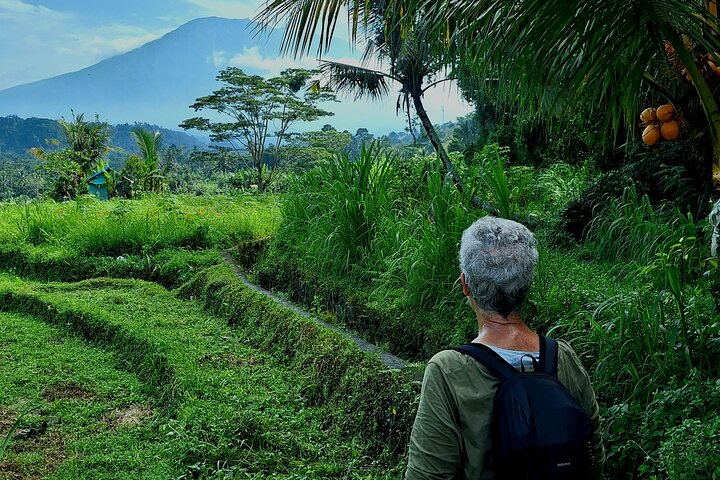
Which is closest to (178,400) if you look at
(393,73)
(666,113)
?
(666,113)

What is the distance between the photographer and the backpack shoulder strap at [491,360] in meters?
1.48

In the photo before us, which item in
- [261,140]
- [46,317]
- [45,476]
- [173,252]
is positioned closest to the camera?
[45,476]

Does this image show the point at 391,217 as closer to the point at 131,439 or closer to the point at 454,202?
the point at 454,202

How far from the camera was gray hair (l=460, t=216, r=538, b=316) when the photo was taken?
1.60 meters

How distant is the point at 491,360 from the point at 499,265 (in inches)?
9.5

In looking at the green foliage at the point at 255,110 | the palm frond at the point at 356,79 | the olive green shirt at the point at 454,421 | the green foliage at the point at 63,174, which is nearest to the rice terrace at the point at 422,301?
the olive green shirt at the point at 454,421

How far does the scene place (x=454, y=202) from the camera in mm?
4457

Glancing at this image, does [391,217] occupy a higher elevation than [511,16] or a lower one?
lower

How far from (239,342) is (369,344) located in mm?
1531

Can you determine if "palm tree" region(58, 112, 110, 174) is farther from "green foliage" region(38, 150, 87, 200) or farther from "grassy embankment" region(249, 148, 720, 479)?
"grassy embankment" region(249, 148, 720, 479)

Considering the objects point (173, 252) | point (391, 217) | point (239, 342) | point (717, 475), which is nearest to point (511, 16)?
point (717, 475)

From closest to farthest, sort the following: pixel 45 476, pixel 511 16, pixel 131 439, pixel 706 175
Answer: pixel 511 16 < pixel 45 476 < pixel 131 439 < pixel 706 175

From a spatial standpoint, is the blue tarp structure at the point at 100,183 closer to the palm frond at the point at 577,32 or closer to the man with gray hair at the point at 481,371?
the palm frond at the point at 577,32

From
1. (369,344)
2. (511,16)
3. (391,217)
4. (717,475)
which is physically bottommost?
(369,344)
